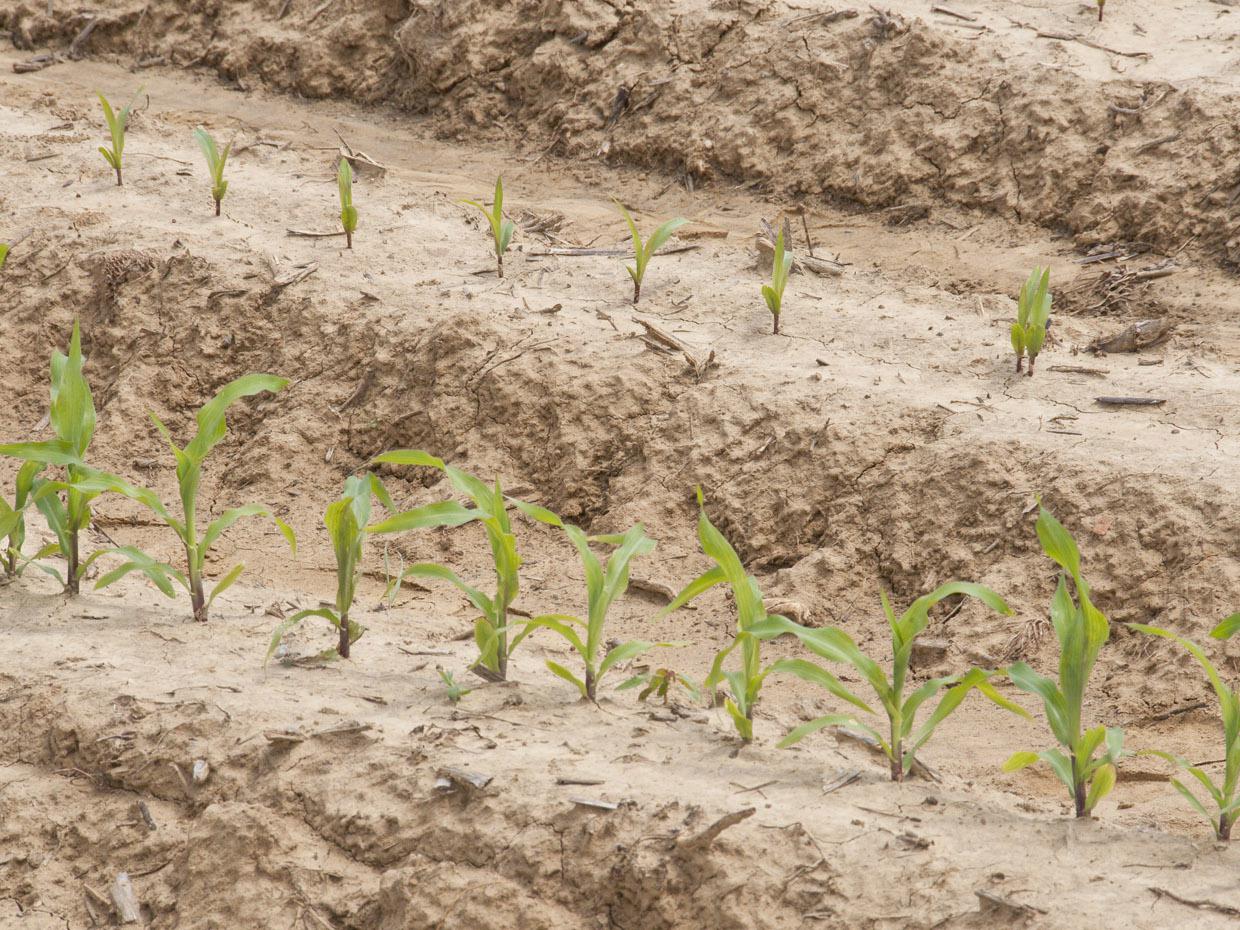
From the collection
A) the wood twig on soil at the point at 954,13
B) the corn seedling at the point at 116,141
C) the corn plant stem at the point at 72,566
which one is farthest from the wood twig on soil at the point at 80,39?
the corn plant stem at the point at 72,566

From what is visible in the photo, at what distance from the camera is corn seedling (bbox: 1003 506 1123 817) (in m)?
2.55

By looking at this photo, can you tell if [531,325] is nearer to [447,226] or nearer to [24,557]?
[447,226]

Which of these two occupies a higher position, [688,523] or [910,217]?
[910,217]

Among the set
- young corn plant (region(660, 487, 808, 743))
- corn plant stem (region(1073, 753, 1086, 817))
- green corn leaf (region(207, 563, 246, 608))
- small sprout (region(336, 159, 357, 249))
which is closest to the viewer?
corn plant stem (region(1073, 753, 1086, 817))

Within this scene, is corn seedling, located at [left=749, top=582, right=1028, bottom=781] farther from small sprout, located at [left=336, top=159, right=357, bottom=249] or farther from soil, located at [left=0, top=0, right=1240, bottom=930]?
small sprout, located at [left=336, top=159, right=357, bottom=249]

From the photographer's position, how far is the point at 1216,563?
338 centimetres

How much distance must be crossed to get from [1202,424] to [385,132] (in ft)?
15.0

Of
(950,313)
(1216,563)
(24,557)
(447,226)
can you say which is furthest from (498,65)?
(1216,563)

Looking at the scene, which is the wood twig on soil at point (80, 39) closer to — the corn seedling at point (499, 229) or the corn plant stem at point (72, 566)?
the corn seedling at point (499, 229)

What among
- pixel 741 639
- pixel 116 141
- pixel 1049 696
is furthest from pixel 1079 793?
pixel 116 141

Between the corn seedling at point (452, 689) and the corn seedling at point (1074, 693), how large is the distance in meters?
1.23

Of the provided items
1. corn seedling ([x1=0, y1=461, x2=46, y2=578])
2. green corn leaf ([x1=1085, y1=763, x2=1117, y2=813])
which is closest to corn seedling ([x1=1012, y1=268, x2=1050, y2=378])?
green corn leaf ([x1=1085, y1=763, x2=1117, y2=813])

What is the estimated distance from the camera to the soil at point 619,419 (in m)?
2.55

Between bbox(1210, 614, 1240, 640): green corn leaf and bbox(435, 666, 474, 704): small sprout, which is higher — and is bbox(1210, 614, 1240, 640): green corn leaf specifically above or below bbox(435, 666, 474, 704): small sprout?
above
